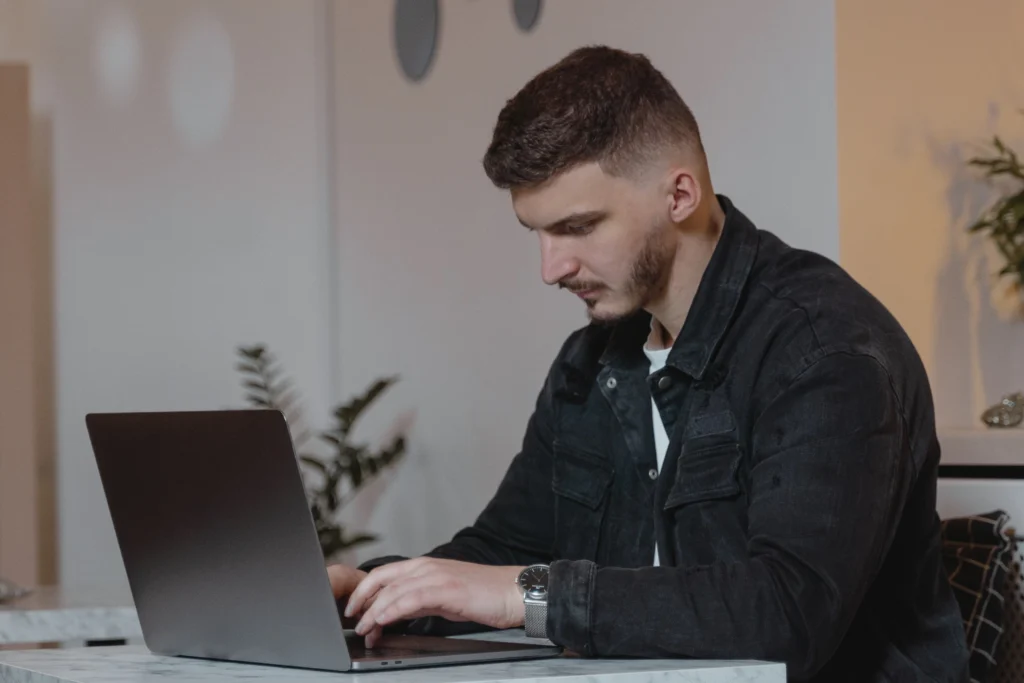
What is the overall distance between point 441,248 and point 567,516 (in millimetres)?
2117

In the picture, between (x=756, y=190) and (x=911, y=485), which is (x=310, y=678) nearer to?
(x=911, y=485)

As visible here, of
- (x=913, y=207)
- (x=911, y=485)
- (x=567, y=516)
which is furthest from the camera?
(x=913, y=207)

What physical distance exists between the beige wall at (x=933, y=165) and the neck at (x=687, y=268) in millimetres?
755

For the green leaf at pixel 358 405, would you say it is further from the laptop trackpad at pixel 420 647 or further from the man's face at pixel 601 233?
the laptop trackpad at pixel 420 647

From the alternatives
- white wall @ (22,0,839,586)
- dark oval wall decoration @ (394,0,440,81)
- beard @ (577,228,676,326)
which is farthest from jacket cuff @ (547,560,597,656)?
dark oval wall decoration @ (394,0,440,81)

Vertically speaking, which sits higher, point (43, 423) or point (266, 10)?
point (266, 10)

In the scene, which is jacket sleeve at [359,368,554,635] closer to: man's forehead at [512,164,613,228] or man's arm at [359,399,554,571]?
man's arm at [359,399,554,571]

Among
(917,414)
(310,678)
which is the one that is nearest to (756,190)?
(917,414)

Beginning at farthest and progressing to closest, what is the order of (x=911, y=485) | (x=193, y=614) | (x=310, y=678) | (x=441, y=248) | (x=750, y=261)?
(x=441, y=248) → (x=750, y=261) → (x=911, y=485) → (x=193, y=614) → (x=310, y=678)

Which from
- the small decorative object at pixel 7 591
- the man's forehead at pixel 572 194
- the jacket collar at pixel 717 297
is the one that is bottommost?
the small decorative object at pixel 7 591

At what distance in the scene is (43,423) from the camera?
16.3 feet

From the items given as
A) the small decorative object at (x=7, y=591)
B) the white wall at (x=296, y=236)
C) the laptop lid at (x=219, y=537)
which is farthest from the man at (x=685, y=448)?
the white wall at (x=296, y=236)

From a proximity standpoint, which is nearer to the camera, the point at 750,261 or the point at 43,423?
the point at 750,261

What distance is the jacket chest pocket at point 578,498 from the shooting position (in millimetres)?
1920
